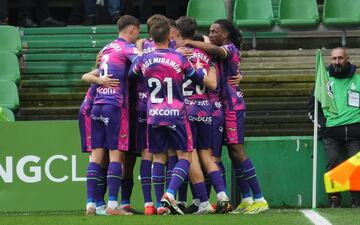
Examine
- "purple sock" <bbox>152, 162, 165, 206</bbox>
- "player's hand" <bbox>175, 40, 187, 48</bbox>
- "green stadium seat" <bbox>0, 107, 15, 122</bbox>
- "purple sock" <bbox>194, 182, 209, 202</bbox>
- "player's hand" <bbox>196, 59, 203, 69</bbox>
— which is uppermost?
"player's hand" <bbox>175, 40, 187, 48</bbox>

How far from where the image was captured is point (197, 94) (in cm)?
1088

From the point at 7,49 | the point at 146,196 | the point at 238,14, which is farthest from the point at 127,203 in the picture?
the point at 238,14

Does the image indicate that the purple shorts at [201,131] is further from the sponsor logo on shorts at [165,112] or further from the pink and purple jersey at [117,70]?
the pink and purple jersey at [117,70]

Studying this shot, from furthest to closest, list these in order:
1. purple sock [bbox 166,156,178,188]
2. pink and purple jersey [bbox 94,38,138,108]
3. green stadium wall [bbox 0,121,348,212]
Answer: green stadium wall [bbox 0,121,348,212] → pink and purple jersey [bbox 94,38,138,108] → purple sock [bbox 166,156,178,188]

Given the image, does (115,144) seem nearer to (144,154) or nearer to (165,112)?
(144,154)

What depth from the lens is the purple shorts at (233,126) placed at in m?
11.2

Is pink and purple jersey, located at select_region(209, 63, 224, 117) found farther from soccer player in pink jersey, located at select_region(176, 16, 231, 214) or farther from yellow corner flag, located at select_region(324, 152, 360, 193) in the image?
yellow corner flag, located at select_region(324, 152, 360, 193)

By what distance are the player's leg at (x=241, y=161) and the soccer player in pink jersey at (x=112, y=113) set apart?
1.10 m

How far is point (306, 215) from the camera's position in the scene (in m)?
10.3

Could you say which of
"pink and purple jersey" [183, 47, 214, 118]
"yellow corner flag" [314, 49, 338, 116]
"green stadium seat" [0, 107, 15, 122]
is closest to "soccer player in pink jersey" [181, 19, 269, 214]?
"pink and purple jersey" [183, 47, 214, 118]

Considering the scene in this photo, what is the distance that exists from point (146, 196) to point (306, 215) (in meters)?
1.65

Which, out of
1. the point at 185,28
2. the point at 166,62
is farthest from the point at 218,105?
the point at 166,62

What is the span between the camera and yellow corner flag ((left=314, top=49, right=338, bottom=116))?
507 inches

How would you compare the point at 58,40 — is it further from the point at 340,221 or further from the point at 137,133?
the point at 340,221
